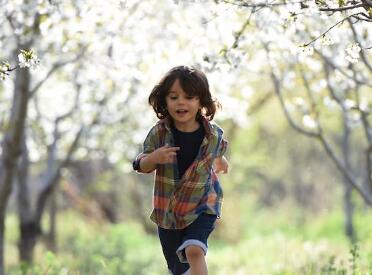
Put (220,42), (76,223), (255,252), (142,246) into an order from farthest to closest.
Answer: (76,223) < (142,246) < (255,252) < (220,42)

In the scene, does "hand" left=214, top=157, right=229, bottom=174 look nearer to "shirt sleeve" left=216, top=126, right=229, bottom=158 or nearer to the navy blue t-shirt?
"shirt sleeve" left=216, top=126, right=229, bottom=158

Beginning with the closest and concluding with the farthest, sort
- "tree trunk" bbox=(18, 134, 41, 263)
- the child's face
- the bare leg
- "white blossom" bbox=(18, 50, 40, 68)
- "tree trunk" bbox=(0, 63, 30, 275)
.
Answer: "white blossom" bbox=(18, 50, 40, 68) → the bare leg → the child's face → "tree trunk" bbox=(0, 63, 30, 275) → "tree trunk" bbox=(18, 134, 41, 263)

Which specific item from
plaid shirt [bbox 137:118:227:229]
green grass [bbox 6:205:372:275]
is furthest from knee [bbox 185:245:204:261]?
green grass [bbox 6:205:372:275]

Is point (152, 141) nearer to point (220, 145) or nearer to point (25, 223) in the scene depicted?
point (220, 145)

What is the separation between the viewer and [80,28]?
888cm

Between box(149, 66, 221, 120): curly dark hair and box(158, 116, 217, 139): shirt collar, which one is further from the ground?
box(149, 66, 221, 120): curly dark hair

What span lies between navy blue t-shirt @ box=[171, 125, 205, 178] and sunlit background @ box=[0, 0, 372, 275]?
2.56ft

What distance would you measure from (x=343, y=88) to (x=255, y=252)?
3968 millimetres

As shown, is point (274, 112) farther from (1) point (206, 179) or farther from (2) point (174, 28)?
(1) point (206, 179)

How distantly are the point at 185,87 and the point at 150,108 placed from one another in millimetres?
9798

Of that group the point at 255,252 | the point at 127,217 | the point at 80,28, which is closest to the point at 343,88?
the point at 255,252

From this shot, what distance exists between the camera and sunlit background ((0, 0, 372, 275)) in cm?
728

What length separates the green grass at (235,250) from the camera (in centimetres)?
825

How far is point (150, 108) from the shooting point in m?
14.6
